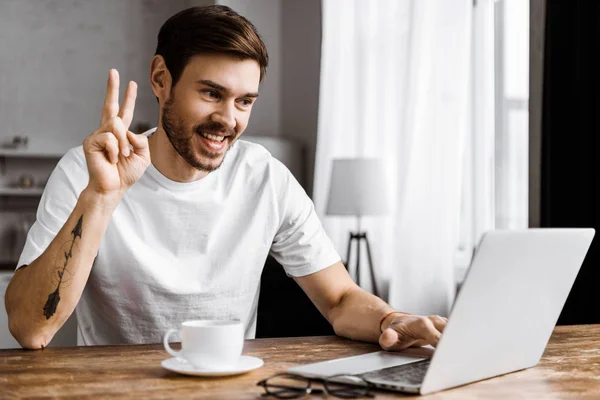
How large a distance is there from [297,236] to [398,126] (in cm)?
217

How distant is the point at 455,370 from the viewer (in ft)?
3.56

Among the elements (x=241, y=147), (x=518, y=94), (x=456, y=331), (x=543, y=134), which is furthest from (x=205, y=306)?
(x=518, y=94)

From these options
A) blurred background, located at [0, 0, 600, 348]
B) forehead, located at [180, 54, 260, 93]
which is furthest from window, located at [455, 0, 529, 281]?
forehead, located at [180, 54, 260, 93]

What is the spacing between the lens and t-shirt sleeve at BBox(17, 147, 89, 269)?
63.4 inches

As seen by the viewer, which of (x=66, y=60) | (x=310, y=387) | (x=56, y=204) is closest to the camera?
(x=310, y=387)

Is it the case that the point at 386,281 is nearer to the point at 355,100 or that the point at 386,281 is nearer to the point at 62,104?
the point at 355,100

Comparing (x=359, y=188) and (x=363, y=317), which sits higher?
(x=359, y=188)

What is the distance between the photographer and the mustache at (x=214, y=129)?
180 centimetres

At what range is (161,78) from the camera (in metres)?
1.92

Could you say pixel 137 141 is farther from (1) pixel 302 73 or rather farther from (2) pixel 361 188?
(1) pixel 302 73

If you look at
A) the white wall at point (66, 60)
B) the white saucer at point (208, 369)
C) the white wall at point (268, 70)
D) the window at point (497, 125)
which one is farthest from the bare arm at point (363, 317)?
the white wall at point (66, 60)

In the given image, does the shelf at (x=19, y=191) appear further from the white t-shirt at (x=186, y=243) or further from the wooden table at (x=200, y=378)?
the wooden table at (x=200, y=378)

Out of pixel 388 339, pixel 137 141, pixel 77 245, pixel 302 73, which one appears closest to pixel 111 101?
pixel 137 141

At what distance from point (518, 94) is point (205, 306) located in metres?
2.34
